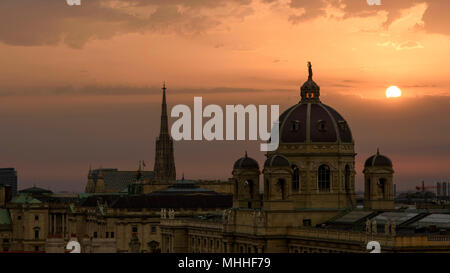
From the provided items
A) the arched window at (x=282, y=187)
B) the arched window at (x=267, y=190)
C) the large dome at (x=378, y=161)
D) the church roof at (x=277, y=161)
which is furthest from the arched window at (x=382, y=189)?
the arched window at (x=267, y=190)

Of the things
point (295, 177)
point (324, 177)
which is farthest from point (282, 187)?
point (324, 177)

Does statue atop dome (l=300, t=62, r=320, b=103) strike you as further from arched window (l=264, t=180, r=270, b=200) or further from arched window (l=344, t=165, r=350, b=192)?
arched window (l=264, t=180, r=270, b=200)

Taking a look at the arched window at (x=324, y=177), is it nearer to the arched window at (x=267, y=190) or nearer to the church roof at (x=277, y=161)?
the church roof at (x=277, y=161)

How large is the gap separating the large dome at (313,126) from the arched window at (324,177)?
12.2 ft

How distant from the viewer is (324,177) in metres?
182

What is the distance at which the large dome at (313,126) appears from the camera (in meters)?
181

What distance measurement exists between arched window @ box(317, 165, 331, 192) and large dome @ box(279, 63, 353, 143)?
3717 mm

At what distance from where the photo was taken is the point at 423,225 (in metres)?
155

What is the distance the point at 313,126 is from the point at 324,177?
692cm

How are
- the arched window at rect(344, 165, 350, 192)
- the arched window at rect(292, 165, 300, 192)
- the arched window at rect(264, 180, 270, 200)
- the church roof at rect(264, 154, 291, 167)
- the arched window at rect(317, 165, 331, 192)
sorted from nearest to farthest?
the church roof at rect(264, 154, 291, 167), the arched window at rect(264, 180, 270, 200), the arched window at rect(292, 165, 300, 192), the arched window at rect(317, 165, 331, 192), the arched window at rect(344, 165, 350, 192)

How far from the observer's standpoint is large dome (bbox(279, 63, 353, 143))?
181375mm

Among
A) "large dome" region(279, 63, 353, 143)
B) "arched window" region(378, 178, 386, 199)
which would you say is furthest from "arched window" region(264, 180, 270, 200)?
"arched window" region(378, 178, 386, 199)
